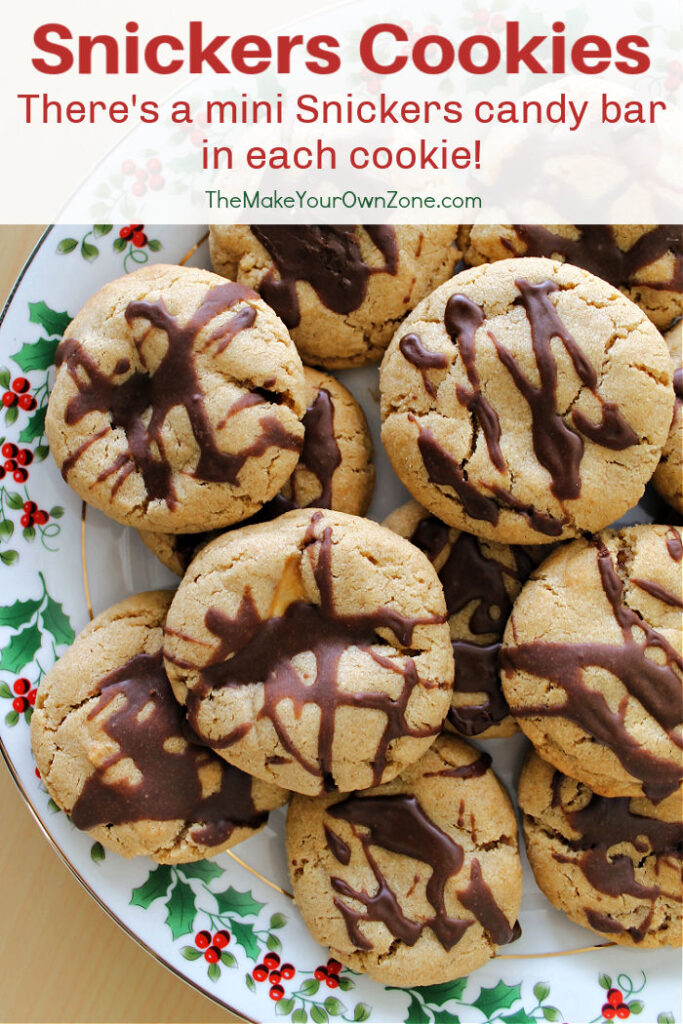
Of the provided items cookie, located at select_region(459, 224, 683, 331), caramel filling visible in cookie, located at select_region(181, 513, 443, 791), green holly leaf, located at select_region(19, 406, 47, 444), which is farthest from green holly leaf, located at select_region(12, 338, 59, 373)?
cookie, located at select_region(459, 224, 683, 331)

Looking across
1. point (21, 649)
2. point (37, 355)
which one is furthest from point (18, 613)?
point (37, 355)

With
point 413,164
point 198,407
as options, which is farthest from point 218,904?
point 413,164

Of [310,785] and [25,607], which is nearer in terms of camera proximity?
[310,785]

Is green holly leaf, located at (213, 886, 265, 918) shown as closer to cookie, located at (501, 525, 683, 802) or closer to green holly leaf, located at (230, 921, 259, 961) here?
green holly leaf, located at (230, 921, 259, 961)

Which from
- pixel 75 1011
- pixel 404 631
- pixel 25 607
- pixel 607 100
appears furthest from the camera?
pixel 75 1011

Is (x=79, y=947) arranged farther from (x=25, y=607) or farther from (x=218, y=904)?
(x=25, y=607)

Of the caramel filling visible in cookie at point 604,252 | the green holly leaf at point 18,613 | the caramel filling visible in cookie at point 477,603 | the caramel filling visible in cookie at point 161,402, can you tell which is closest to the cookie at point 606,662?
the caramel filling visible in cookie at point 477,603

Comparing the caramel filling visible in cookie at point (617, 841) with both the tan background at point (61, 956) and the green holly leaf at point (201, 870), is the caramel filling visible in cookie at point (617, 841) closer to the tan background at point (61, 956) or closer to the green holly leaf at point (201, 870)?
the green holly leaf at point (201, 870)
